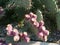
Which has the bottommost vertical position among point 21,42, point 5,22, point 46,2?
point 21,42

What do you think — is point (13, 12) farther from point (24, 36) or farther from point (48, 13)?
point (24, 36)

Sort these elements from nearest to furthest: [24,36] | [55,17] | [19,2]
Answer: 1. [24,36]
2. [19,2]
3. [55,17]

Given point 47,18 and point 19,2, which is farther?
point 47,18

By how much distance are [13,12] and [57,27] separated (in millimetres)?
948

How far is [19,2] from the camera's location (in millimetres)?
4316

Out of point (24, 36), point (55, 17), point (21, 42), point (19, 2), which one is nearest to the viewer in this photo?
point (24, 36)

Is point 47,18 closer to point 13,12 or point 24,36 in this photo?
point 13,12

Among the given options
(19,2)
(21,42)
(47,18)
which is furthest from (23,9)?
(21,42)

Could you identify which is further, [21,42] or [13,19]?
[13,19]

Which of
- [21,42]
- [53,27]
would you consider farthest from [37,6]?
[21,42]

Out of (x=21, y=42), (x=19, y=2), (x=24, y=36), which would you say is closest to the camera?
(x=24, y=36)

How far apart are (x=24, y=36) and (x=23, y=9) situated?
1.04 metres

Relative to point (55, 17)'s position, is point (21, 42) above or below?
below

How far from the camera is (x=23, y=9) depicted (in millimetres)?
4527
